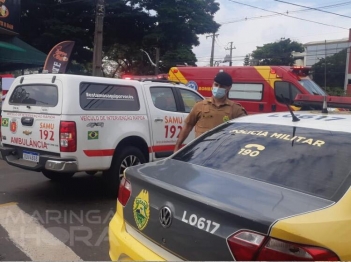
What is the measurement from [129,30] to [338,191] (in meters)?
27.3

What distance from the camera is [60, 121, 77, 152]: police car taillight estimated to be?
5461 mm

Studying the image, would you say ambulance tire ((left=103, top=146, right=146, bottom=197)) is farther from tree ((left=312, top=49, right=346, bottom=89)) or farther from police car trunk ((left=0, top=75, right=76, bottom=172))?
tree ((left=312, top=49, right=346, bottom=89))

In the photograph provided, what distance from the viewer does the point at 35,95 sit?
6039 millimetres

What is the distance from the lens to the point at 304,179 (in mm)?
2562

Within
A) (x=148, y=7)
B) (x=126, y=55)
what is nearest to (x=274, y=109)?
(x=148, y=7)

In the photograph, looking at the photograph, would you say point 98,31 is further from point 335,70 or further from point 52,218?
point 335,70

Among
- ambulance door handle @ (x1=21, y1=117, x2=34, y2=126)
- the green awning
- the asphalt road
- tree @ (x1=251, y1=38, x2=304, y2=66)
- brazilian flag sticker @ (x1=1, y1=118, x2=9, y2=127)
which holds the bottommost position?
the asphalt road

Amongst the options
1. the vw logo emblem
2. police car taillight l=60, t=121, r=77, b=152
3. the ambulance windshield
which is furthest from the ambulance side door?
the ambulance windshield

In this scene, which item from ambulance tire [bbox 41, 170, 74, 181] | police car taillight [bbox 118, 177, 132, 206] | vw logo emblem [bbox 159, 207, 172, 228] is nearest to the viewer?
vw logo emblem [bbox 159, 207, 172, 228]

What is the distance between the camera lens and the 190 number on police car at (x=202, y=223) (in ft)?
7.15

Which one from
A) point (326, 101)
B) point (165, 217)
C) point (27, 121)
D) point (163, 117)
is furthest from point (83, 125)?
point (165, 217)

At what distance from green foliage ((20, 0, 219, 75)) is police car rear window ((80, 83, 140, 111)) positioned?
20005 millimetres

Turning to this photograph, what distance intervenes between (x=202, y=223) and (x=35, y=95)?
4482mm

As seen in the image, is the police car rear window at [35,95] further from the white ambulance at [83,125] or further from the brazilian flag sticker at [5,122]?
the brazilian flag sticker at [5,122]
